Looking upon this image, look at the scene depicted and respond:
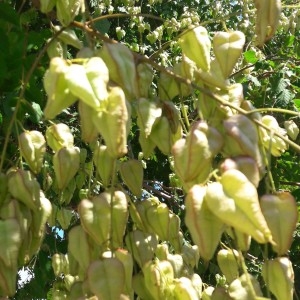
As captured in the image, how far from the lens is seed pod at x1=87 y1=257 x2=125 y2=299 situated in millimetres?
1020

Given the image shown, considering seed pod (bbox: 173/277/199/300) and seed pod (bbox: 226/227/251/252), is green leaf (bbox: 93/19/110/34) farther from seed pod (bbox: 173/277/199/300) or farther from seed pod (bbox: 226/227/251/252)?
seed pod (bbox: 226/227/251/252)

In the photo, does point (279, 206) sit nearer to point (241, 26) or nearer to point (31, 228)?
point (31, 228)

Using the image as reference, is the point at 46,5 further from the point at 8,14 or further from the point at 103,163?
the point at 8,14

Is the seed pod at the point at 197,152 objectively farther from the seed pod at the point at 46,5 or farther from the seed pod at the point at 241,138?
the seed pod at the point at 46,5

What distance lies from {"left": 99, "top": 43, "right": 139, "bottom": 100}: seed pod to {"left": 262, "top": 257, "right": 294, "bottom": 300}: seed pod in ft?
1.08

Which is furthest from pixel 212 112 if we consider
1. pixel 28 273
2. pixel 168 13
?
pixel 168 13

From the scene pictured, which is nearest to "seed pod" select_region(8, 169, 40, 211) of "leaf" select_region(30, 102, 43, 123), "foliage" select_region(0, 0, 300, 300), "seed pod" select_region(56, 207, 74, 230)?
"foliage" select_region(0, 0, 300, 300)

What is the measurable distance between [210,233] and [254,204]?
0.09 m

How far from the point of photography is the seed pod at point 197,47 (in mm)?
1151

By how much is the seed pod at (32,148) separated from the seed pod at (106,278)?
0.30 m

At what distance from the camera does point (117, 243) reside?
116cm

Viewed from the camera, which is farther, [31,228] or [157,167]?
[157,167]

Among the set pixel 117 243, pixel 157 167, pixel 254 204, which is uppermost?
pixel 254 204

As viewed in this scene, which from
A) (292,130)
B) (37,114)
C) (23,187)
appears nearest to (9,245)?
(23,187)
